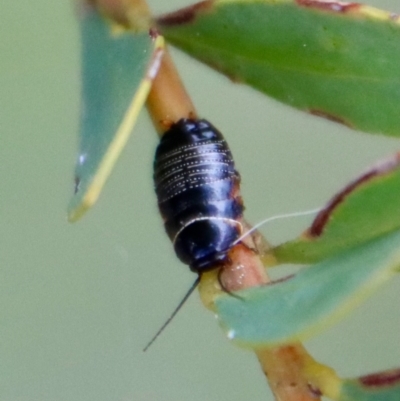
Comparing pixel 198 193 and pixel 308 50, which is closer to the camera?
pixel 308 50

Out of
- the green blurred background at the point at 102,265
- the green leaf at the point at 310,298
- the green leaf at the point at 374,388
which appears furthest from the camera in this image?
the green blurred background at the point at 102,265

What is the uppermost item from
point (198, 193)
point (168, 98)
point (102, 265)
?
point (168, 98)

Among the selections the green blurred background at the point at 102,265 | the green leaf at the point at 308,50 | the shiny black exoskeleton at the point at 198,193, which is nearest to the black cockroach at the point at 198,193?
the shiny black exoskeleton at the point at 198,193

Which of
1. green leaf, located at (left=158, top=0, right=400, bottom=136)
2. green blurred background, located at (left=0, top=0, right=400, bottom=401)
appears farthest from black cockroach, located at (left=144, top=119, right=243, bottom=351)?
green blurred background, located at (left=0, top=0, right=400, bottom=401)

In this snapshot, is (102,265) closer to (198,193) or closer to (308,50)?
(198,193)

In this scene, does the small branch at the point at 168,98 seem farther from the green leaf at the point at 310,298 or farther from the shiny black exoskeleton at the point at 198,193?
the green leaf at the point at 310,298

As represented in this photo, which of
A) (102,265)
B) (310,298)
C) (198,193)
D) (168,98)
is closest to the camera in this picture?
(310,298)

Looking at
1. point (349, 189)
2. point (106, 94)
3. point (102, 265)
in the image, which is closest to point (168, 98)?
point (106, 94)
